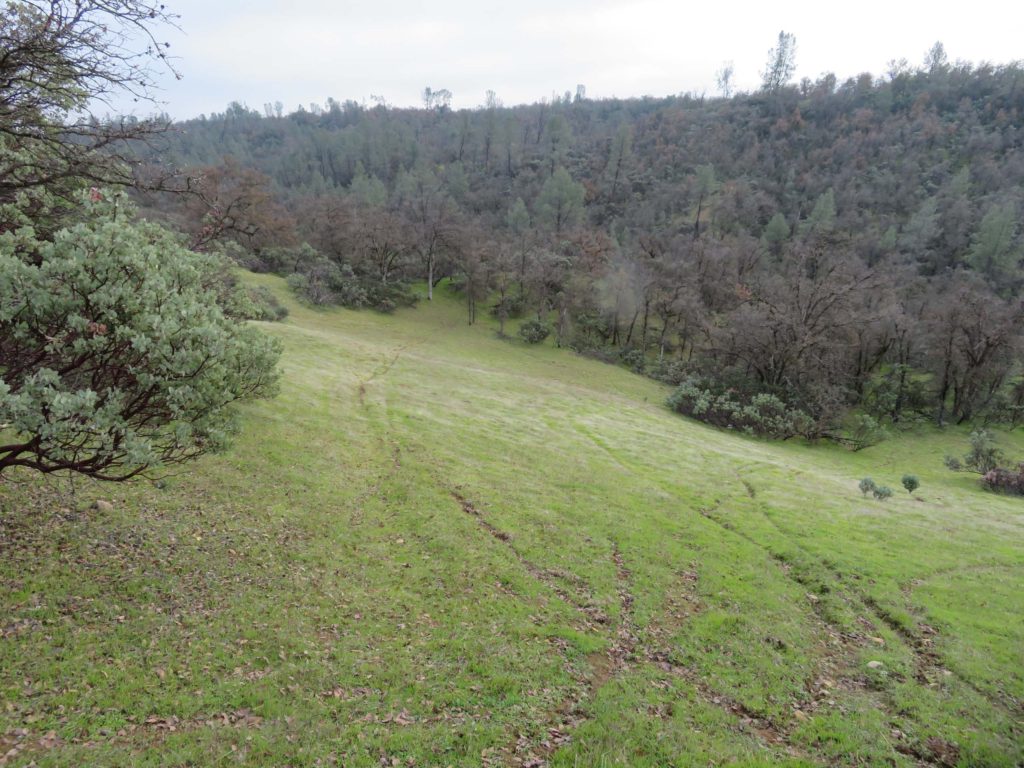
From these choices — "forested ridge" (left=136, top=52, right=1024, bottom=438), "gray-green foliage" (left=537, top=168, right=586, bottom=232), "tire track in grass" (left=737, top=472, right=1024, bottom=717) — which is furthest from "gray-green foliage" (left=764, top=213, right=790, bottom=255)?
"tire track in grass" (left=737, top=472, right=1024, bottom=717)

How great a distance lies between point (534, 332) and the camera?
68.9 metres

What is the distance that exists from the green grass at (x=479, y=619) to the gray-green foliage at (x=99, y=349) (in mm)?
4069

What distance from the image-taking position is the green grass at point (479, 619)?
366 inches

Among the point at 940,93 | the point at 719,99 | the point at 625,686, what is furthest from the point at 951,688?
the point at 719,99

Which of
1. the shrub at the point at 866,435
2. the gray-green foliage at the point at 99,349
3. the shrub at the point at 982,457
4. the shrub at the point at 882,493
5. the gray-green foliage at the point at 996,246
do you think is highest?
the gray-green foliage at the point at 996,246

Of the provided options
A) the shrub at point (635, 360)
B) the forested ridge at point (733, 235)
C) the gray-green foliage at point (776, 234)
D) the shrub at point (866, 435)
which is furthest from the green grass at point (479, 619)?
the gray-green foliage at point (776, 234)

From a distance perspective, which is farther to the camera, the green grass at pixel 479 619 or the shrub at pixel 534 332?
the shrub at pixel 534 332

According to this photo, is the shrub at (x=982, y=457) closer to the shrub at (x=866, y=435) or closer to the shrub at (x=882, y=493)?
the shrub at (x=866, y=435)

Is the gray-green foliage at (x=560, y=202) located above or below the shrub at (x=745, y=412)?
above

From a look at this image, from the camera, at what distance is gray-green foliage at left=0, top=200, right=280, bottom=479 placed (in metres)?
7.87

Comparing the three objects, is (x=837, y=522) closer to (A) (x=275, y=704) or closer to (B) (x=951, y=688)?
(B) (x=951, y=688)

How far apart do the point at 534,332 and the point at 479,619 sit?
188 feet

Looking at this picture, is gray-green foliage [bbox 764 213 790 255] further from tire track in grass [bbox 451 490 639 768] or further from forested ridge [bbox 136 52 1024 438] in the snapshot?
tire track in grass [bbox 451 490 639 768]

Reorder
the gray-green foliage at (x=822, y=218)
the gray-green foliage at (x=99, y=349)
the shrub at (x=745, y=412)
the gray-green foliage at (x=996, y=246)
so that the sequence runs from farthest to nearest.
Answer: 1. the gray-green foliage at (x=822, y=218)
2. the gray-green foliage at (x=996, y=246)
3. the shrub at (x=745, y=412)
4. the gray-green foliage at (x=99, y=349)
